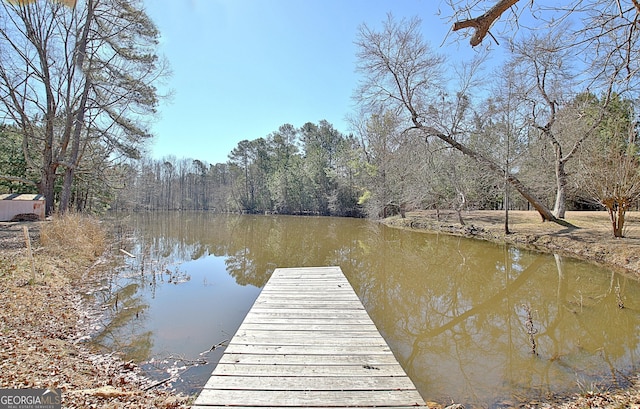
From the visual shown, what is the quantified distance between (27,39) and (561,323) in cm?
1916

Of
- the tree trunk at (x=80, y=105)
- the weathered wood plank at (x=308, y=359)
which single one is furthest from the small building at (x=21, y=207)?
the weathered wood plank at (x=308, y=359)

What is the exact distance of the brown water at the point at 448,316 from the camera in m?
3.48

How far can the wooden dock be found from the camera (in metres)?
2.22

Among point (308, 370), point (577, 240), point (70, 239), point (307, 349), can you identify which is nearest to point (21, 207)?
point (70, 239)

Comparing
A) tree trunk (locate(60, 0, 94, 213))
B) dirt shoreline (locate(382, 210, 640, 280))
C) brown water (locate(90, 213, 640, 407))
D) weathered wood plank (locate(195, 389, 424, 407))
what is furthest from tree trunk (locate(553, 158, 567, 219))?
tree trunk (locate(60, 0, 94, 213))

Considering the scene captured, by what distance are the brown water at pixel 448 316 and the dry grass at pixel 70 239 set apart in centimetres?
112

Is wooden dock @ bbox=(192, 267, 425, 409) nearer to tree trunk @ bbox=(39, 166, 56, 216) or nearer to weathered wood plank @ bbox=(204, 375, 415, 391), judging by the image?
weathered wood plank @ bbox=(204, 375, 415, 391)

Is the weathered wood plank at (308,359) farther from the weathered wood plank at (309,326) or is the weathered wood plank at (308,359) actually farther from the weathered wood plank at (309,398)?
the weathered wood plank at (309,326)

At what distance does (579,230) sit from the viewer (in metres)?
12.2

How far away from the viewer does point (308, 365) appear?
2732 mm

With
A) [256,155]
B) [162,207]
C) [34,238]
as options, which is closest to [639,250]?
[34,238]

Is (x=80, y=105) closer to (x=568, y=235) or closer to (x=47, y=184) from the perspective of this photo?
(x=47, y=184)

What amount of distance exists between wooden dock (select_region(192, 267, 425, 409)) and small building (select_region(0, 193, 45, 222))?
1561cm

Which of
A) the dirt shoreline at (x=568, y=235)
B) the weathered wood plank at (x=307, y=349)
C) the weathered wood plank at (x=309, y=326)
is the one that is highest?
the dirt shoreline at (x=568, y=235)
